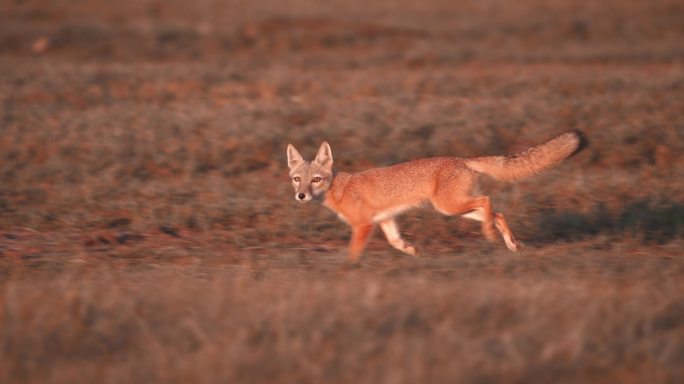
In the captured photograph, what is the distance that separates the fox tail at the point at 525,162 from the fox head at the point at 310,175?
157 centimetres

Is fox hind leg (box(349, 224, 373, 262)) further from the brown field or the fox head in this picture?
the fox head

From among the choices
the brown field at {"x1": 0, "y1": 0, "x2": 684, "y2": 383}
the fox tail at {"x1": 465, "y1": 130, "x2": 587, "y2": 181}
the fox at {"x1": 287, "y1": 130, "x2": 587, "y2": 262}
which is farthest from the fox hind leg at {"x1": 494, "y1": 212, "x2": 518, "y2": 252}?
the fox tail at {"x1": 465, "y1": 130, "x2": 587, "y2": 181}

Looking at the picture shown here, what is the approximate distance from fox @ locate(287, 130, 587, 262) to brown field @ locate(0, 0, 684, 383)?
357 millimetres

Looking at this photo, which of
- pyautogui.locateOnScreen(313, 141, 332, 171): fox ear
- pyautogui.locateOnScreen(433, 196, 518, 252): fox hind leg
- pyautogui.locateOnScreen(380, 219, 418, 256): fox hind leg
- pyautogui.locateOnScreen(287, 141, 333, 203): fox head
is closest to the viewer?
pyautogui.locateOnScreen(433, 196, 518, 252): fox hind leg

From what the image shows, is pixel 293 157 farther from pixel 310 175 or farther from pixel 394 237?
pixel 394 237

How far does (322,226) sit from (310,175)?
1.32m

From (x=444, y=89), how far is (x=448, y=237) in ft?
26.9

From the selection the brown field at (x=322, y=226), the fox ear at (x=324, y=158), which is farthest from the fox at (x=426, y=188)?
the brown field at (x=322, y=226)

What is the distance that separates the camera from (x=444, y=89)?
17.0m

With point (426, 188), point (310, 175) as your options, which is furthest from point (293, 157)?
point (426, 188)

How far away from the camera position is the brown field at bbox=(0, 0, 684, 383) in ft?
16.4

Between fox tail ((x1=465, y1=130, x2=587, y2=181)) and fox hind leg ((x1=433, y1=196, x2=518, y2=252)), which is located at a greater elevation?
fox tail ((x1=465, y1=130, x2=587, y2=181))

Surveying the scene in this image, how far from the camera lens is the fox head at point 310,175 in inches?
335

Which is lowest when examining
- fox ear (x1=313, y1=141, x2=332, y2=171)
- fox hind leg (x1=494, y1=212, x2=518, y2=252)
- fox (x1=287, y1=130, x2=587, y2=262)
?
fox hind leg (x1=494, y1=212, x2=518, y2=252)
